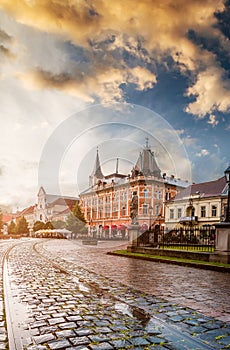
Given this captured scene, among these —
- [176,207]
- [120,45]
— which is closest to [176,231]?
[120,45]

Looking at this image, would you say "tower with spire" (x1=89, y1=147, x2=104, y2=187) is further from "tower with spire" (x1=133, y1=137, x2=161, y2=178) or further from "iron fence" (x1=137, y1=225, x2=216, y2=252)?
"iron fence" (x1=137, y1=225, x2=216, y2=252)

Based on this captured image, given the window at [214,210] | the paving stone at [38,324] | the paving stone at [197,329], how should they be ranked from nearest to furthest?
the paving stone at [197,329]
the paving stone at [38,324]
the window at [214,210]

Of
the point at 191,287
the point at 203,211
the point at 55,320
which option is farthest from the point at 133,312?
the point at 203,211

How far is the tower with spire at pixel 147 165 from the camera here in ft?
222

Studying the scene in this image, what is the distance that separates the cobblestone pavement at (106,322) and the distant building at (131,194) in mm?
52994

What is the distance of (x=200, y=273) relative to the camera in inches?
444

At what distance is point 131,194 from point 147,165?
708 centimetres

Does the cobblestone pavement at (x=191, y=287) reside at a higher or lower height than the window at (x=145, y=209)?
lower

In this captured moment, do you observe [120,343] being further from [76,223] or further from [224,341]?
[76,223]

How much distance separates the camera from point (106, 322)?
5.02m

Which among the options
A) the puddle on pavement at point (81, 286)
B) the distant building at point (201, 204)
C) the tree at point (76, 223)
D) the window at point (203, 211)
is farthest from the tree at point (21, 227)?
the puddle on pavement at point (81, 286)

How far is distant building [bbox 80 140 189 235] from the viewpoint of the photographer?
64.4m

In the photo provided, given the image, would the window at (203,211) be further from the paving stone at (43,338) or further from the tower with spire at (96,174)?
the paving stone at (43,338)

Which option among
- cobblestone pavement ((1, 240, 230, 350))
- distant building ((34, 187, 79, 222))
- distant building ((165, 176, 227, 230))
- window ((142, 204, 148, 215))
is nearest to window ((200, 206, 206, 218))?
distant building ((165, 176, 227, 230))
